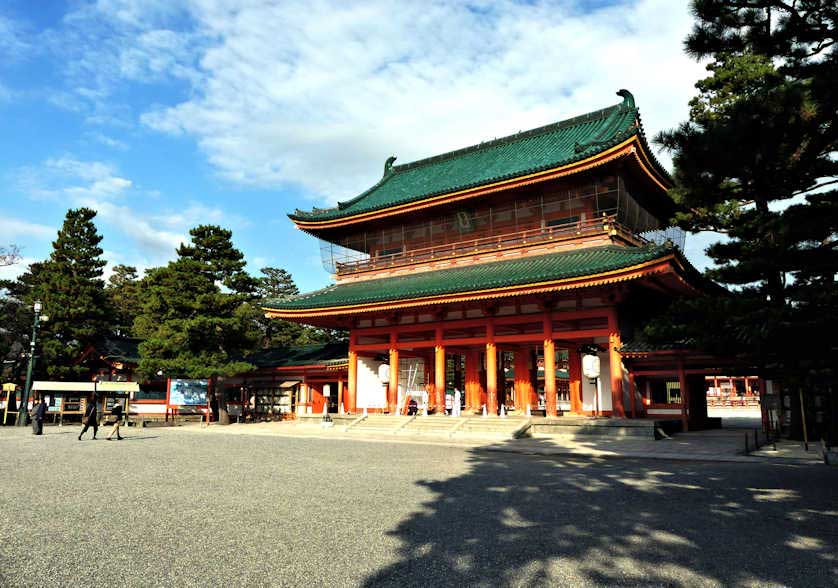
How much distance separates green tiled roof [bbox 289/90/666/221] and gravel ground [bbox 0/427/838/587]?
52.1ft

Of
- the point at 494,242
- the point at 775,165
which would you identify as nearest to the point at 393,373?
the point at 494,242

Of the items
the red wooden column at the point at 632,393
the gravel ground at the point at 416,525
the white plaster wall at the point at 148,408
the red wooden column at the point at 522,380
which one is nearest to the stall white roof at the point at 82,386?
the white plaster wall at the point at 148,408

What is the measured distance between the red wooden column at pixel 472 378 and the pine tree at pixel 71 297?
2293 cm

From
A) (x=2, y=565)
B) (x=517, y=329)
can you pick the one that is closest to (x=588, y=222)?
→ (x=517, y=329)

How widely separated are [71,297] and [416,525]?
112 ft

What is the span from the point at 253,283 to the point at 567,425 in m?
18.3

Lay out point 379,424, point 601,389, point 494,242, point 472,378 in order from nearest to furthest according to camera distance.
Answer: point 601,389
point 379,424
point 494,242
point 472,378

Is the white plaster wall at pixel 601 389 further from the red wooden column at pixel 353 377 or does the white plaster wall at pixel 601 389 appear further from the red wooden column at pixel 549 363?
the red wooden column at pixel 353 377

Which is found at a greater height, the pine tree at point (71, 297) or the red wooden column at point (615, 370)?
the pine tree at point (71, 297)

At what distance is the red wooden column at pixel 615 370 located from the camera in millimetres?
20844

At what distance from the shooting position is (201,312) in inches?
1174

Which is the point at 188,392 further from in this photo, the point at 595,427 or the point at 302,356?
the point at 595,427

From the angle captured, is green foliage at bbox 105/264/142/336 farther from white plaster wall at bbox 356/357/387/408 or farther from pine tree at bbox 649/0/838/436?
pine tree at bbox 649/0/838/436

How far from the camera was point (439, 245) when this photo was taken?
28.0 meters
